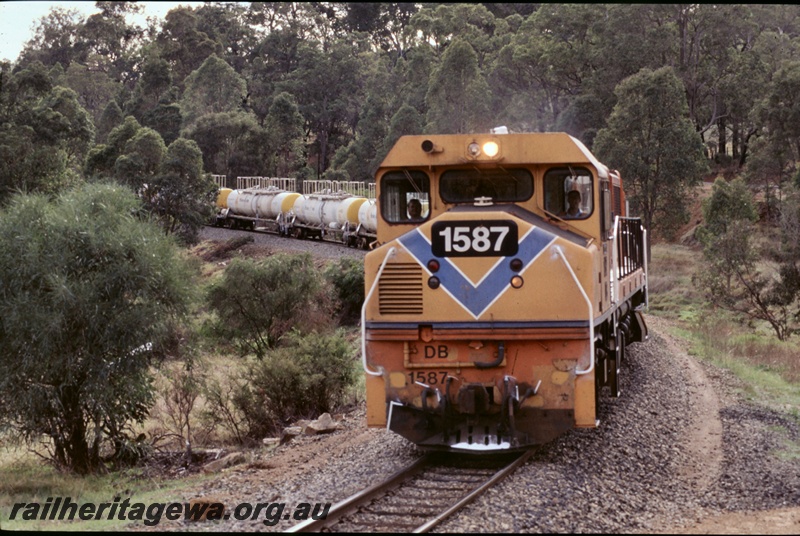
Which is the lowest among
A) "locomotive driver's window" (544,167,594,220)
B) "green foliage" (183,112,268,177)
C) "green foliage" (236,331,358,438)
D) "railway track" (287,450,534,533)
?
"green foliage" (236,331,358,438)

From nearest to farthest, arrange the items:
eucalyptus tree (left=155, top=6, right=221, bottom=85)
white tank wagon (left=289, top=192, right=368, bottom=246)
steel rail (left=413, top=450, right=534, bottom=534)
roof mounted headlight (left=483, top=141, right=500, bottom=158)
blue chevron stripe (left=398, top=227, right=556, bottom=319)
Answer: steel rail (left=413, top=450, right=534, bottom=534) < blue chevron stripe (left=398, top=227, right=556, bottom=319) < roof mounted headlight (left=483, top=141, right=500, bottom=158) < white tank wagon (left=289, top=192, right=368, bottom=246) < eucalyptus tree (left=155, top=6, right=221, bottom=85)

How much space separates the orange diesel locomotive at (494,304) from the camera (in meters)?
10.0

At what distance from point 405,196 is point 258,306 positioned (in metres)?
19.5

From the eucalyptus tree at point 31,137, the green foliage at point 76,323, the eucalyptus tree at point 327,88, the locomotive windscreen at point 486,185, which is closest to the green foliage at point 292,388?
the green foliage at point 76,323

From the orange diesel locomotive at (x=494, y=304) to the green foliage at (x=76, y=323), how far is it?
8.08 m

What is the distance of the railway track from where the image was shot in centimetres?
836

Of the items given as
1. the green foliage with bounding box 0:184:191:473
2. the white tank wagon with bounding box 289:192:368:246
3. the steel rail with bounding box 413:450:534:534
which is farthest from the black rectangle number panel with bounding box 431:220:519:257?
the white tank wagon with bounding box 289:192:368:246

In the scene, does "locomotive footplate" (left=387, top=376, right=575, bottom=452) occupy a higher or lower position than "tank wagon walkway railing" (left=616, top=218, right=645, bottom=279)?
lower

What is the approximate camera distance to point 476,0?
8106 cm

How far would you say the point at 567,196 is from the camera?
10992 millimetres

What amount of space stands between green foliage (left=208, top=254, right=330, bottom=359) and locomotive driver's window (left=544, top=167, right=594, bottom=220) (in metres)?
19.6

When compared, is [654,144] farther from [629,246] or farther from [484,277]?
[484,277]

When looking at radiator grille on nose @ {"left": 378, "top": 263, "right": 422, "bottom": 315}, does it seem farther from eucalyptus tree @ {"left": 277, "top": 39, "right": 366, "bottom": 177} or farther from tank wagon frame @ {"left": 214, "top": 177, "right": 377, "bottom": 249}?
eucalyptus tree @ {"left": 277, "top": 39, "right": 366, "bottom": 177}

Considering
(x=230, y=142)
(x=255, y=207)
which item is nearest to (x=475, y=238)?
(x=255, y=207)
